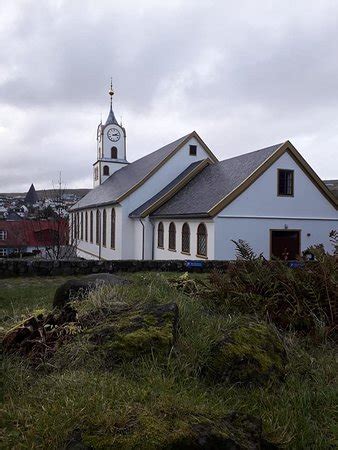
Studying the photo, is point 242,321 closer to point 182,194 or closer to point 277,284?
point 277,284

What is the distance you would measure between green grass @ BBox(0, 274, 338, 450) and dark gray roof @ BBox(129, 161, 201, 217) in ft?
63.4

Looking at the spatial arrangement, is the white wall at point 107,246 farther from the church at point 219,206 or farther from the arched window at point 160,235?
the arched window at point 160,235

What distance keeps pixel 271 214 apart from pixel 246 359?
16.4 metres

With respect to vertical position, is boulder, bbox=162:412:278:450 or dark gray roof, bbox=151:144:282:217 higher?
dark gray roof, bbox=151:144:282:217

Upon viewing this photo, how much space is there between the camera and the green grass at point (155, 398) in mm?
2340

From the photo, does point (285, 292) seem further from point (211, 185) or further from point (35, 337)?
point (211, 185)

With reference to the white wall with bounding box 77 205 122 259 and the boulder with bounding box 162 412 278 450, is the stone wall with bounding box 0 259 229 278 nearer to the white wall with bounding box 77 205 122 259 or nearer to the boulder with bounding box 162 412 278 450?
the boulder with bounding box 162 412 278 450

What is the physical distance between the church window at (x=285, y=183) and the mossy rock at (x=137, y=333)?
16.7m

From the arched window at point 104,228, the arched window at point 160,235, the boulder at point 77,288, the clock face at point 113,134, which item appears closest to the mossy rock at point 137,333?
the boulder at point 77,288

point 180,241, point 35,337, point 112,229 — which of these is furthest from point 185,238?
point 35,337

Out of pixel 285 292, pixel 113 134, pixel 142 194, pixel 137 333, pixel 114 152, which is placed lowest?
pixel 137 333

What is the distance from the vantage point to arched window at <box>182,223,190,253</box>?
19.5 m

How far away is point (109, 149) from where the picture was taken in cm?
4216

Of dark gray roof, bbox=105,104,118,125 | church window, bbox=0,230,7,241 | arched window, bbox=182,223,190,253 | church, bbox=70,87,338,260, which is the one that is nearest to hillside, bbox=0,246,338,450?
church, bbox=70,87,338,260
